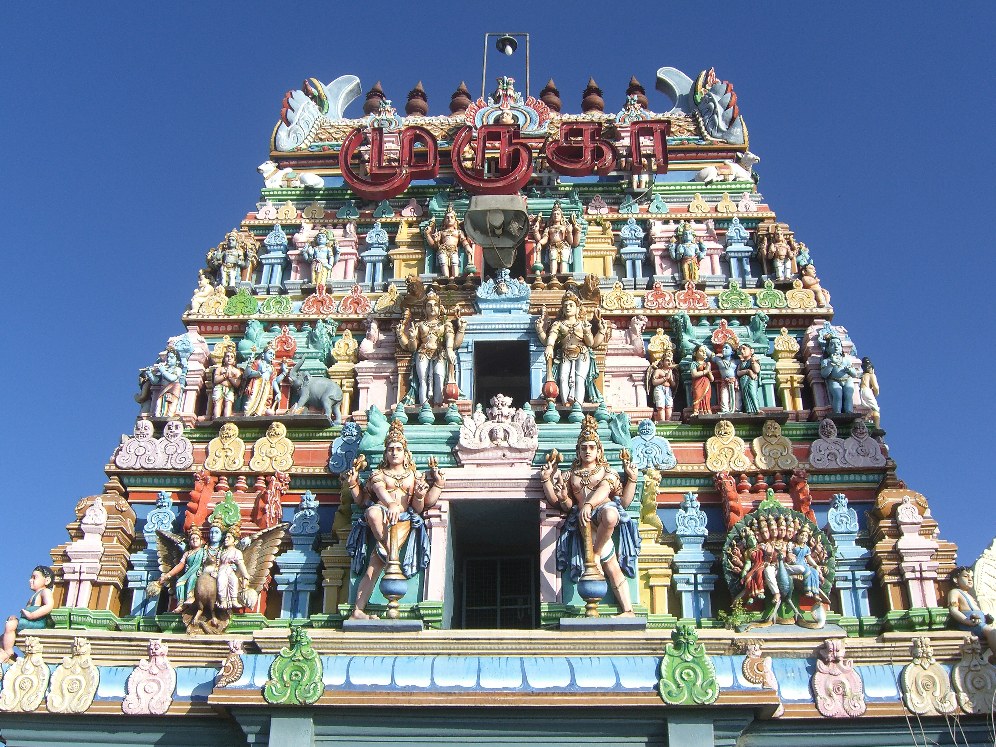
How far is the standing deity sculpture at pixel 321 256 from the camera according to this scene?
21.7m

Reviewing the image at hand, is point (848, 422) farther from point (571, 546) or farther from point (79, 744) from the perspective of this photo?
point (79, 744)

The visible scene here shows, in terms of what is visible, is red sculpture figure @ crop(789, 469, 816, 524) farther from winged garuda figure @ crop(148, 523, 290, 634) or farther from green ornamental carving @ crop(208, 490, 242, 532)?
green ornamental carving @ crop(208, 490, 242, 532)

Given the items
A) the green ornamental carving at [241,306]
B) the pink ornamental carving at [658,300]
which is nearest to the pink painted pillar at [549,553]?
the pink ornamental carving at [658,300]

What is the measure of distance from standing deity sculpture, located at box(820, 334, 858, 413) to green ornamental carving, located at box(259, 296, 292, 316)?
33.6 ft

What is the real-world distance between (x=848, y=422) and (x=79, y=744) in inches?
514

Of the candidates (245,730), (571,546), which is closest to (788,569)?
(571,546)

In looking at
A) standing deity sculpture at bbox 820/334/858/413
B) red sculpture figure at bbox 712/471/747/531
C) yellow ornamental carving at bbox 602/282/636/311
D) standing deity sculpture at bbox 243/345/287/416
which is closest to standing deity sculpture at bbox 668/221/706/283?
yellow ornamental carving at bbox 602/282/636/311

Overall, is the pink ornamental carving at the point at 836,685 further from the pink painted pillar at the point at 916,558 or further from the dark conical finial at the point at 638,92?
the dark conical finial at the point at 638,92

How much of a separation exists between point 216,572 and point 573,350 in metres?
7.13

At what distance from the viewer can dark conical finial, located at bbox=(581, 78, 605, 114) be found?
1099 inches

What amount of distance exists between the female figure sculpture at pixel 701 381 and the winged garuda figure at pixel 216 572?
24.2ft

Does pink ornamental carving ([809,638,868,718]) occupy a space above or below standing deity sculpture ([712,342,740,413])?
below

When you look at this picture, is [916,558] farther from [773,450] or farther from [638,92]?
[638,92]

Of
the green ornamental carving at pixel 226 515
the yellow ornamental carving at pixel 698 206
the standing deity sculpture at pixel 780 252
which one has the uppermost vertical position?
the yellow ornamental carving at pixel 698 206
